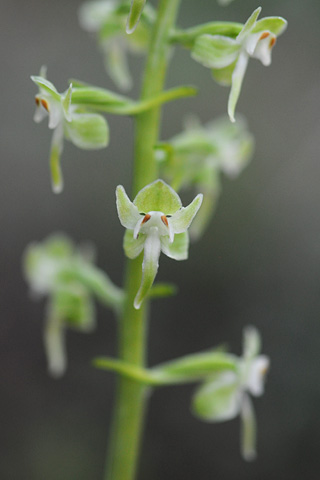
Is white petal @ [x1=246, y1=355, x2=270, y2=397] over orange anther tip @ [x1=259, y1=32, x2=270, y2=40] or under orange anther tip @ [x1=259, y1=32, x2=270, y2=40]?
under

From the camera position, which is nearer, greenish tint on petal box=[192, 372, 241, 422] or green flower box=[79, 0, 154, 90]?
greenish tint on petal box=[192, 372, 241, 422]

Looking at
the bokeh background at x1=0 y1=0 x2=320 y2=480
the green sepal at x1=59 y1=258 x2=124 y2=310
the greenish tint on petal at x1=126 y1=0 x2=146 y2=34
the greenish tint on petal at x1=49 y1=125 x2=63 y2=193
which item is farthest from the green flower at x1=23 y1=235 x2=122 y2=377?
the bokeh background at x1=0 y1=0 x2=320 y2=480

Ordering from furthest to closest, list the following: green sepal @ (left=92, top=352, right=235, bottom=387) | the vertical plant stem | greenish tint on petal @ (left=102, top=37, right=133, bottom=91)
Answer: greenish tint on petal @ (left=102, top=37, right=133, bottom=91) → green sepal @ (left=92, top=352, right=235, bottom=387) → the vertical plant stem

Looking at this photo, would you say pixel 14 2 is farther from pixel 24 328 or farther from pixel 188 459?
pixel 188 459

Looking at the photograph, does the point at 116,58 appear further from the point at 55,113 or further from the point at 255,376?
the point at 255,376

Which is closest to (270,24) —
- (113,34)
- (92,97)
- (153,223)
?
(92,97)

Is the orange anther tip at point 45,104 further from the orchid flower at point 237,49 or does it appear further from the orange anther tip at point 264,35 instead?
the orange anther tip at point 264,35

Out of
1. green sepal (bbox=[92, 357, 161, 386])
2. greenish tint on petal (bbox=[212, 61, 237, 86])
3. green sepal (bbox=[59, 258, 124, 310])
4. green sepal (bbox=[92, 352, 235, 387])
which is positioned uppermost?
greenish tint on petal (bbox=[212, 61, 237, 86])

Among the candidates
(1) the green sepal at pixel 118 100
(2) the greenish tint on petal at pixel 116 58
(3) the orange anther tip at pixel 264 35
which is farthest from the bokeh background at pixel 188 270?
(3) the orange anther tip at pixel 264 35

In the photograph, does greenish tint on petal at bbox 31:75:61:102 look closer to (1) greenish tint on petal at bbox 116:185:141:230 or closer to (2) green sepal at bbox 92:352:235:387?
(1) greenish tint on petal at bbox 116:185:141:230
